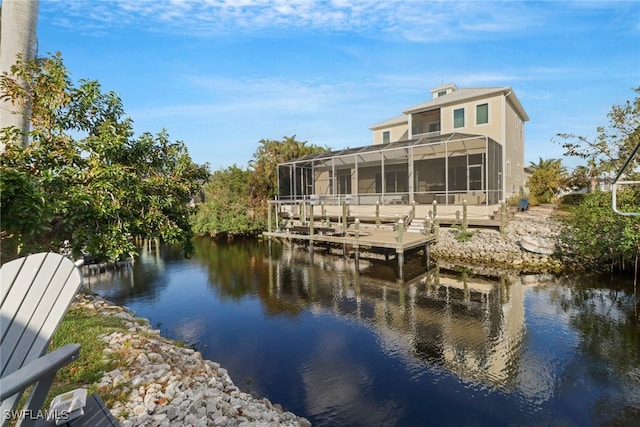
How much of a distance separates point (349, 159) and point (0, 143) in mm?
17592

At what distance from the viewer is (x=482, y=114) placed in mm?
19172

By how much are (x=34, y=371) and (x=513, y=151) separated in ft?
77.1

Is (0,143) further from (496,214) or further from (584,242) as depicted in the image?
(496,214)

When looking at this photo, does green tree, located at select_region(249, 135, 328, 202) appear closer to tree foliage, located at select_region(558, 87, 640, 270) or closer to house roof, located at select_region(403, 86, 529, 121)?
house roof, located at select_region(403, 86, 529, 121)

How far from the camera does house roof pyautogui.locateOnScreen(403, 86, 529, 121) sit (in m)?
18.3

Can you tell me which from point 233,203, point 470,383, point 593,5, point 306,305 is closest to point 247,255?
point 233,203

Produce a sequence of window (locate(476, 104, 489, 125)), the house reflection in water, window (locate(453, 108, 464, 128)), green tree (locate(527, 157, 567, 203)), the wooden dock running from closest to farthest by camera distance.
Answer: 1. the house reflection in water
2. the wooden dock
3. window (locate(476, 104, 489, 125))
4. window (locate(453, 108, 464, 128))
5. green tree (locate(527, 157, 567, 203))

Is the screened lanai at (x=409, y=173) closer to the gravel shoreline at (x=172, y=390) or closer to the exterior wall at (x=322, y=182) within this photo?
the exterior wall at (x=322, y=182)

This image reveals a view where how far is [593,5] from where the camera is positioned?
310 inches

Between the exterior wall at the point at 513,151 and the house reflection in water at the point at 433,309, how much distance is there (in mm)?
10064

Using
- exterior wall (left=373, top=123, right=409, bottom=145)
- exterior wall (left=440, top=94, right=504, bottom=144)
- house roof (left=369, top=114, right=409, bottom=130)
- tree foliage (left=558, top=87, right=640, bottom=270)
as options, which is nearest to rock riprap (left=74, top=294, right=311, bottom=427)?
tree foliage (left=558, top=87, right=640, bottom=270)

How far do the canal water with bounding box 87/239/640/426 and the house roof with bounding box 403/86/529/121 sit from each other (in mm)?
10960

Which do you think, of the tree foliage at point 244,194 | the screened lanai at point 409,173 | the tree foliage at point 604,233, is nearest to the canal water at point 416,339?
the tree foliage at point 604,233

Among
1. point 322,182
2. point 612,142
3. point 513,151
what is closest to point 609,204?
point 612,142
